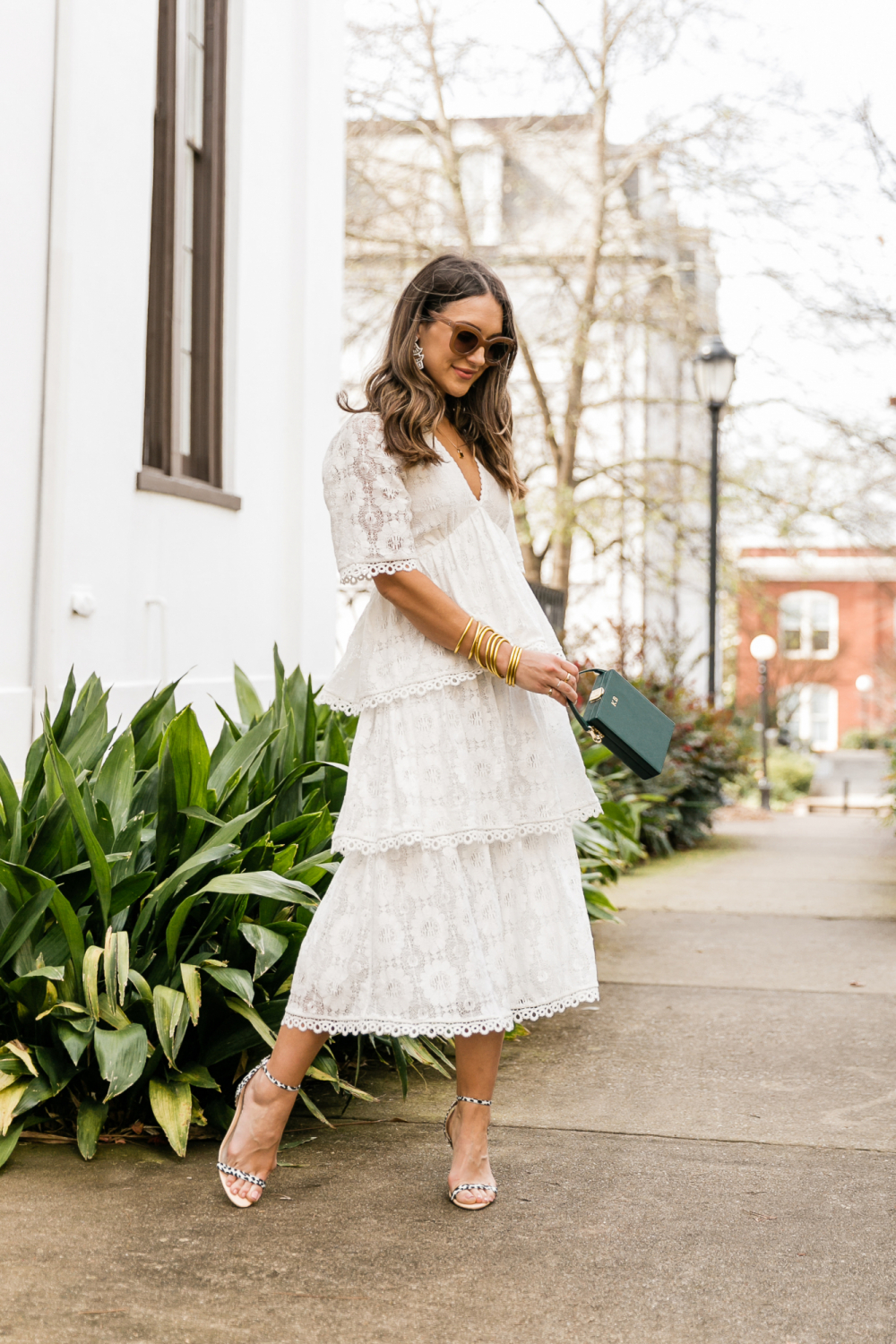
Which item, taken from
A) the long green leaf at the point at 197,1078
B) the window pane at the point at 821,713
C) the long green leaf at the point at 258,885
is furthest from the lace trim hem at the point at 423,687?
the window pane at the point at 821,713

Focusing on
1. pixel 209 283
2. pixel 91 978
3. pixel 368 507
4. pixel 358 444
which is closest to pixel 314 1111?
pixel 91 978

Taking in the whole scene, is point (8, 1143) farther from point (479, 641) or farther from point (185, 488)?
point (185, 488)

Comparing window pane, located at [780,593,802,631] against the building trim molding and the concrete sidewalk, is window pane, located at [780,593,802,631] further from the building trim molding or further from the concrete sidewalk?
the concrete sidewalk

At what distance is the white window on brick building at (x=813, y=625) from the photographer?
46562 millimetres

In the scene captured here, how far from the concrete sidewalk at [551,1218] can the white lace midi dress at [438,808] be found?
41 cm

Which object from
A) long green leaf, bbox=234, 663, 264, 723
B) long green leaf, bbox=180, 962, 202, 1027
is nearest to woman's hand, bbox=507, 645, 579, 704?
long green leaf, bbox=180, 962, 202, 1027

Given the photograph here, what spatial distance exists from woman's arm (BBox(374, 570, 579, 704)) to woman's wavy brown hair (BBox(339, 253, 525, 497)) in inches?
10.4

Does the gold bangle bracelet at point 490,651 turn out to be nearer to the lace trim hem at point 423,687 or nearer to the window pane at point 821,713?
the lace trim hem at point 423,687

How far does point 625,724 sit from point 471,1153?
3.12 ft

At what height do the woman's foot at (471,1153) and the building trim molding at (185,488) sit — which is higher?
the building trim molding at (185,488)

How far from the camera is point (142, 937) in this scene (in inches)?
125

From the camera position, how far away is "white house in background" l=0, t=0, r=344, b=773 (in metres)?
5.05

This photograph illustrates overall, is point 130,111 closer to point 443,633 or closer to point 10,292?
point 10,292

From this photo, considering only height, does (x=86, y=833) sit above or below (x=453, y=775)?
below
